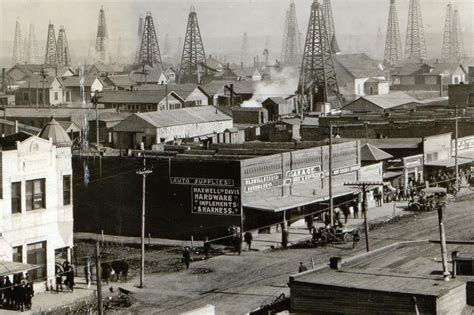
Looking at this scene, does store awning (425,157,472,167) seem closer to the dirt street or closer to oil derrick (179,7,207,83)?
the dirt street

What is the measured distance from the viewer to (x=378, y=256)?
2478cm

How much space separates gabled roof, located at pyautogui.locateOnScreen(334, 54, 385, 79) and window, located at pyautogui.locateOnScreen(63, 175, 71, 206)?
309 feet

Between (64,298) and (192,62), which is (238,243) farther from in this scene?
(192,62)

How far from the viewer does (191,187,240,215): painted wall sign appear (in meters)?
41.3

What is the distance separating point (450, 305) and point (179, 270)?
1841cm

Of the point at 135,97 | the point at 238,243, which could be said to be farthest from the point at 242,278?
the point at 135,97

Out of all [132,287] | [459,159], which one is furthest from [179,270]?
[459,159]

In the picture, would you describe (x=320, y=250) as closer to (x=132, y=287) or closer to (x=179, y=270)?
(x=179, y=270)

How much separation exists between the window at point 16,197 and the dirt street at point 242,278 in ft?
20.2

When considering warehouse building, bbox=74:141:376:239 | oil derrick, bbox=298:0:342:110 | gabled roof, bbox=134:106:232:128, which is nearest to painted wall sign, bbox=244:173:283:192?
warehouse building, bbox=74:141:376:239

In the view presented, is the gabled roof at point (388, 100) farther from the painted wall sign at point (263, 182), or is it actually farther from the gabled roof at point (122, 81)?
the painted wall sign at point (263, 182)

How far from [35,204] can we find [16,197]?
103 centimetres

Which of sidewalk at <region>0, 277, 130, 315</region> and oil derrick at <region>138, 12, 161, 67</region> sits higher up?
oil derrick at <region>138, 12, 161, 67</region>

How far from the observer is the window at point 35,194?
3341 cm
